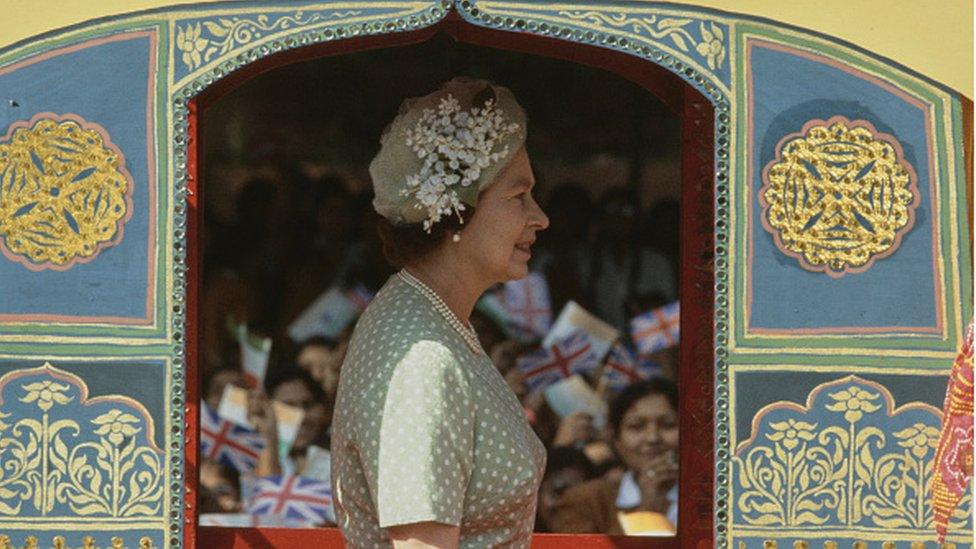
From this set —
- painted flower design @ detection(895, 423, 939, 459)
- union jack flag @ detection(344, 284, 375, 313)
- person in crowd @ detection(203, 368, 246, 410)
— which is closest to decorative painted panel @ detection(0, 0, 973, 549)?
painted flower design @ detection(895, 423, 939, 459)

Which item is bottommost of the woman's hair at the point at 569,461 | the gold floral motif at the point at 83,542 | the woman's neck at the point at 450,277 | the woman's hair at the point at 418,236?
the gold floral motif at the point at 83,542

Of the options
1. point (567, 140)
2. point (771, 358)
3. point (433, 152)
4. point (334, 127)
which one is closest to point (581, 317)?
point (567, 140)

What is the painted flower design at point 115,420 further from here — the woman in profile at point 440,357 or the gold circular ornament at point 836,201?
the gold circular ornament at point 836,201

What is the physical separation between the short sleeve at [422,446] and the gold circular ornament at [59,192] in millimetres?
993

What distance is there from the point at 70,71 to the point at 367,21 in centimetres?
63

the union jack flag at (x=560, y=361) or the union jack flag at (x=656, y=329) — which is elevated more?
the union jack flag at (x=656, y=329)

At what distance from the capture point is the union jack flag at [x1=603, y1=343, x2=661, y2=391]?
21.9 feet

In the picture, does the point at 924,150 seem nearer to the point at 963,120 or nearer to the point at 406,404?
the point at 963,120

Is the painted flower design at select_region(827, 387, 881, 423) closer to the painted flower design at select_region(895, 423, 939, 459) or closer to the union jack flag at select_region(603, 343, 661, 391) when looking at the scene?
the painted flower design at select_region(895, 423, 939, 459)

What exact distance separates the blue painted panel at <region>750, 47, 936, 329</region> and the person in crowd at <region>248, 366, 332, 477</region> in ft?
8.85

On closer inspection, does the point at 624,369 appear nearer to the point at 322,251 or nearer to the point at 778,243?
the point at 322,251

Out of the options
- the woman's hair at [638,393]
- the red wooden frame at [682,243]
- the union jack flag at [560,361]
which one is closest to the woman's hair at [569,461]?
the woman's hair at [638,393]

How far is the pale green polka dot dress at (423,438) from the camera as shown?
3.28 metres

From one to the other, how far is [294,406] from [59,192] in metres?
2.55
